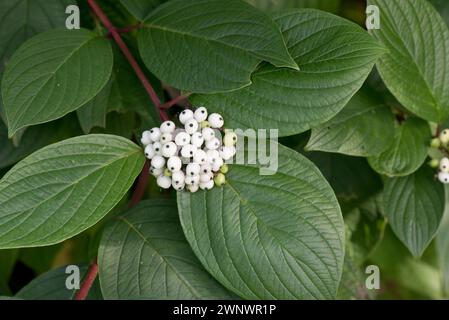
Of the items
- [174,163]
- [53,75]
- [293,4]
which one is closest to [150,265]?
[174,163]

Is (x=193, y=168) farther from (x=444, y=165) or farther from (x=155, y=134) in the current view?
(x=444, y=165)

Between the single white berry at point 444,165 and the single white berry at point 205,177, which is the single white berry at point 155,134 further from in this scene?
the single white berry at point 444,165

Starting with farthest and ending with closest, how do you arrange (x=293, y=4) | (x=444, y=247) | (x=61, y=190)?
(x=293, y=4) → (x=444, y=247) → (x=61, y=190)

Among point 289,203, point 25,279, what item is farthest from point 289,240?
point 25,279

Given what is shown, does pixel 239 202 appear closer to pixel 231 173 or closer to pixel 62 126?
pixel 231 173

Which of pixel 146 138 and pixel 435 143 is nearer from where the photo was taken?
pixel 146 138

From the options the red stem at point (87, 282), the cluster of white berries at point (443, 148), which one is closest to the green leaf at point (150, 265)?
the red stem at point (87, 282)

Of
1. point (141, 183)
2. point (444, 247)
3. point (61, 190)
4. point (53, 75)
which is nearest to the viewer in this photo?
point (61, 190)
